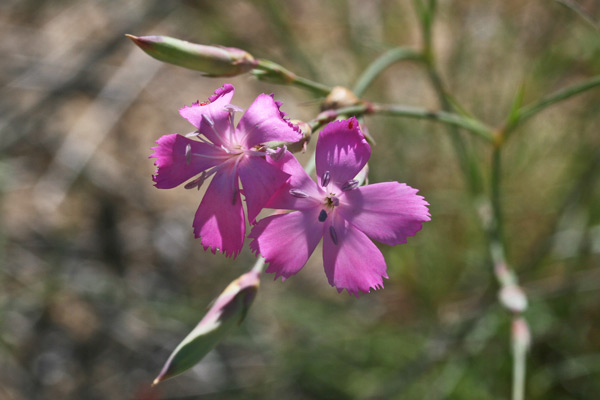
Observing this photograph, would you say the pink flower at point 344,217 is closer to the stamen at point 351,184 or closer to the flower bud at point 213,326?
the stamen at point 351,184

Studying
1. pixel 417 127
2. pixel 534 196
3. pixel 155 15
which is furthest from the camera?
pixel 155 15

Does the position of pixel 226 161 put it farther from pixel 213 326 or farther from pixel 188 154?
pixel 213 326

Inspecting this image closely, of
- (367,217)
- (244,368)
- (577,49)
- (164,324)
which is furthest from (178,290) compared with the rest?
(577,49)

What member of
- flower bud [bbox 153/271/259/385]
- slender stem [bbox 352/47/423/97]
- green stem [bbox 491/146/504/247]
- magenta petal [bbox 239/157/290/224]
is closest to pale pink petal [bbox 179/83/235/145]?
magenta petal [bbox 239/157/290/224]

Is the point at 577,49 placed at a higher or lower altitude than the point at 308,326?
higher

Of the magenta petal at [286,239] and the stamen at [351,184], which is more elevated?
the stamen at [351,184]

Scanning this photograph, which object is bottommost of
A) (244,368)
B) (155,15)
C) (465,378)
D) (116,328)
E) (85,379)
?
(85,379)

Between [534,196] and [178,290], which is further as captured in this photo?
[178,290]

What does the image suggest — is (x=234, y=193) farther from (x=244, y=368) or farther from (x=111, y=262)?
(x=111, y=262)

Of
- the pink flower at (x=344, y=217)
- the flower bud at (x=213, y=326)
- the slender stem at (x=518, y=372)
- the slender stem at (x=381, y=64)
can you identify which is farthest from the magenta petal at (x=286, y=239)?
the slender stem at (x=518, y=372)

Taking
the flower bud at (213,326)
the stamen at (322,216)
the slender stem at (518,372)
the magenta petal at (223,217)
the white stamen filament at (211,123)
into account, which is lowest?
the flower bud at (213,326)
